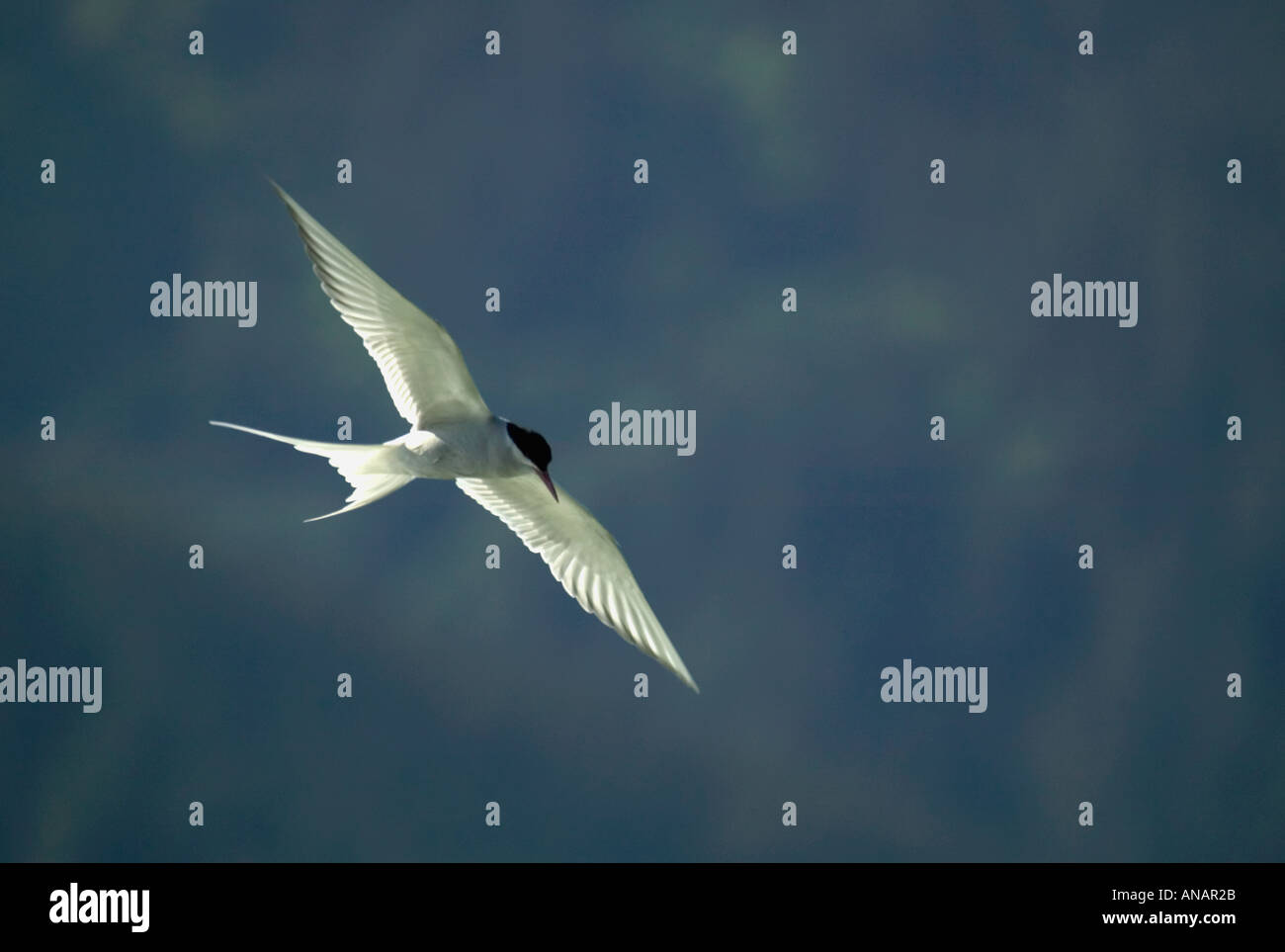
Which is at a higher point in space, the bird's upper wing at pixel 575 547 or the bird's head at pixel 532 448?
the bird's head at pixel 532 448

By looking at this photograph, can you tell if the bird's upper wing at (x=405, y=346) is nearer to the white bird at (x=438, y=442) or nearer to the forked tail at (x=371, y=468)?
the white bird at (x=438, y=442)

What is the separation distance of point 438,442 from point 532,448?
0.78ft

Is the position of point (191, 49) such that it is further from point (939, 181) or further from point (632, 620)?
point (632, 620)

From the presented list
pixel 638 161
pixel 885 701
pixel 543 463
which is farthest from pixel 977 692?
pixel 543 463

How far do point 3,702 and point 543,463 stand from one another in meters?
A: 4.64

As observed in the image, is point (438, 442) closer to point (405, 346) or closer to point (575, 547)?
point (405, 346)

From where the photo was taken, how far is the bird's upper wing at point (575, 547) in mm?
3842

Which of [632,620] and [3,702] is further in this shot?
[3,702]

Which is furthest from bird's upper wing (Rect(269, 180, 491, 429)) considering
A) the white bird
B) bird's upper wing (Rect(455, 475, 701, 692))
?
bird's upper wing (Rect(455, 475, 701, 692))

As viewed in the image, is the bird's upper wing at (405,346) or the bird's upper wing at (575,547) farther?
the bird's upper wing at (575,547)

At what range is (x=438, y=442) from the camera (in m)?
3.48

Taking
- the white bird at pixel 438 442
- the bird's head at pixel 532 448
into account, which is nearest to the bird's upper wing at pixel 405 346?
the white bird at pixel 438 442

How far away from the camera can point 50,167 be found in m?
6.77

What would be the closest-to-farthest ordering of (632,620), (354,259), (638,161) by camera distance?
(354,259) < (632,620) < (638,161)
